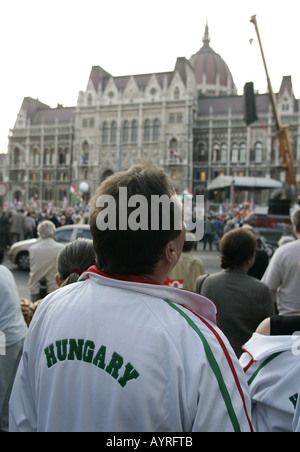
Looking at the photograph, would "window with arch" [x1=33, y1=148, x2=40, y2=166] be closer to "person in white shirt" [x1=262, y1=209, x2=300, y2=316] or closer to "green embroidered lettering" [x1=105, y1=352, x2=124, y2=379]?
"person in white shirt" [x1=262, y1=209, x2=300, y2=316]

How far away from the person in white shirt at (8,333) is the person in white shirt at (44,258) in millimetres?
2274

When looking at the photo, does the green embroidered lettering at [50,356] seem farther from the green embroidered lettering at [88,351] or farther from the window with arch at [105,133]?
the window with arch at [105,133]

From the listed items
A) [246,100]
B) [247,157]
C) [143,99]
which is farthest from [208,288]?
[143,99]

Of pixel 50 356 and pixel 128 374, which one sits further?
pixel 50 356

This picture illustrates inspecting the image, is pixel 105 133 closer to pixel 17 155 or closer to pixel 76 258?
pixel 17 155

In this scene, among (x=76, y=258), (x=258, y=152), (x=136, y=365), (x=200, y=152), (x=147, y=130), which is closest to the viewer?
(x=136, y=365)

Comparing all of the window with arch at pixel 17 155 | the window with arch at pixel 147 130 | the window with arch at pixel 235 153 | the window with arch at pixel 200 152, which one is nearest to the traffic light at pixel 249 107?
the window with arch at pixel 235 153

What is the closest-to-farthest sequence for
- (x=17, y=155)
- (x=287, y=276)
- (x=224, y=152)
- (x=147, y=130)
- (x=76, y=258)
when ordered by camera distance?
1. (x=76, y=258)
2. (x=287, y=276)
3. (x=224, y=152)
4. (x=147, y=130)
5. (x=17, y=155)

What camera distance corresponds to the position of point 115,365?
3.72ft

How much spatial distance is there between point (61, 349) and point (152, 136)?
4970cm

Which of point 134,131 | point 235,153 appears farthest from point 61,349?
point 134,131

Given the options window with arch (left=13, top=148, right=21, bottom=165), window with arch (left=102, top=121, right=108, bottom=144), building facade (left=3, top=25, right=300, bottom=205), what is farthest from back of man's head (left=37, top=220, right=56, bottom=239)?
window with arch (left=13, top=148, right=21, bottom=165)

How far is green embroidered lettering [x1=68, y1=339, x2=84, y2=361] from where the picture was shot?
118 centimetres
